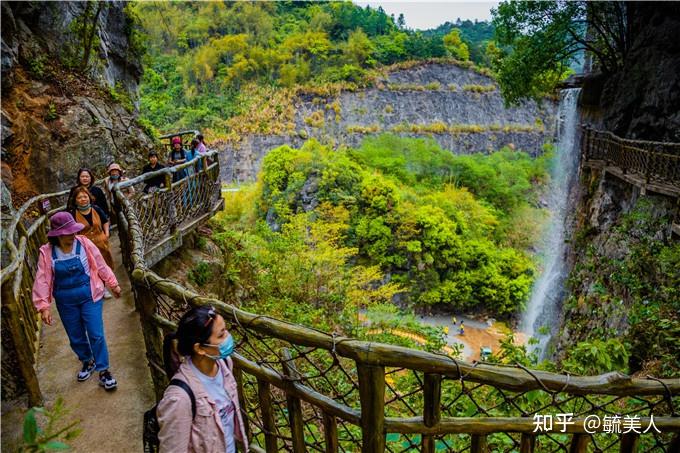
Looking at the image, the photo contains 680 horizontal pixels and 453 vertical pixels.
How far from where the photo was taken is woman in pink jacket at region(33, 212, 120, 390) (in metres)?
3.23

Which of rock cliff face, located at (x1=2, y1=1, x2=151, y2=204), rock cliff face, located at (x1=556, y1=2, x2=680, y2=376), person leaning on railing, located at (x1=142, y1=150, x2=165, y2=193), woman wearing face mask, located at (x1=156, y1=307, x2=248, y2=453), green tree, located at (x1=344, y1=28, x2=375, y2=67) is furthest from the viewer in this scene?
green tree, located at (x1=344, y1=28, x2=375, y2=67)

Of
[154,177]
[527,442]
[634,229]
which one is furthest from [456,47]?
[527,442]

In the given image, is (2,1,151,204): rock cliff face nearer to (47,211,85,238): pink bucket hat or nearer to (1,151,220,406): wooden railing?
(1,151,220,406): wooden railing

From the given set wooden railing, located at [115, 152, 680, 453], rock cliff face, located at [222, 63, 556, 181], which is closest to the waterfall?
wooden railing, located at [115, 152, 680, 453]

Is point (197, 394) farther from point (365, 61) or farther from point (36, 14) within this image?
point (365, 61)

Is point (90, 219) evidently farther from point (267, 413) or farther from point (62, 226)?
point (267, 413)

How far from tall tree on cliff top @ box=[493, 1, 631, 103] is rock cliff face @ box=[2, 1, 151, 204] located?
10.9 meters

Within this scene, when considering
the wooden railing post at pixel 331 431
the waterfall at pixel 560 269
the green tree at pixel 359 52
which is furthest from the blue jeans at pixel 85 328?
the green tree at pixel 359 52

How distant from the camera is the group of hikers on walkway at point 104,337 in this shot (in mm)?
1910

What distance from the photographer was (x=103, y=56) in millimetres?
11891

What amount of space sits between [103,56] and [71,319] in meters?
11.1

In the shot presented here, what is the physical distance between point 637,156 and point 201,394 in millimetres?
10448

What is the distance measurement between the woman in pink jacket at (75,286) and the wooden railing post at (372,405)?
2576 millimetres

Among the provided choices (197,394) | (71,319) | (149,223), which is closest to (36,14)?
(149,223)
